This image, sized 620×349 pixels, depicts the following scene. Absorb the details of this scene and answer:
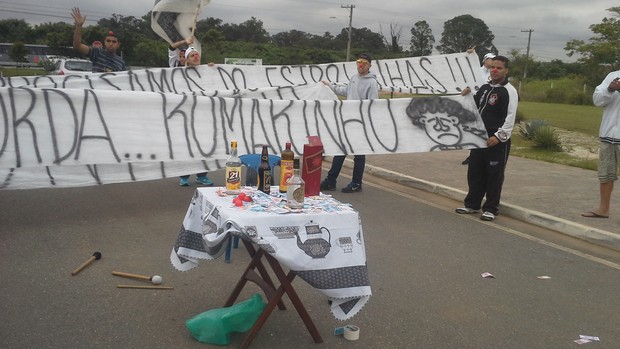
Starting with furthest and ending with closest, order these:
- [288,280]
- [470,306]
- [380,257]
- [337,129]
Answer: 1. [337,129]
2. [380,257]
3. [470,306]
4. [288,280]

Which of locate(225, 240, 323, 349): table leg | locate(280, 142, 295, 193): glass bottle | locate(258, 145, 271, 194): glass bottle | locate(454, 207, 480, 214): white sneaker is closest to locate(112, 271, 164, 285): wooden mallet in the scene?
locate(225, 240, 323, 349): table leg

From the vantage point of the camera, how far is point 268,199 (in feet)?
12.5

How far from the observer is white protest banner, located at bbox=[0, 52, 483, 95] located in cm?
794

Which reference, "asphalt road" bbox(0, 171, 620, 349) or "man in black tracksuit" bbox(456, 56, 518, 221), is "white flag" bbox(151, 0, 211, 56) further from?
"man in black tracksuit" bbox(456, 56, 518, 221)

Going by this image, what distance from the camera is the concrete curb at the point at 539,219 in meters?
6.33

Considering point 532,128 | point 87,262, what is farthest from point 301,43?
point 87,262

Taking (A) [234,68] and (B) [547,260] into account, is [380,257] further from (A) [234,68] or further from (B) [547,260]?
(A) [234,68]

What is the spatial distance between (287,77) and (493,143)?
3.84 meters

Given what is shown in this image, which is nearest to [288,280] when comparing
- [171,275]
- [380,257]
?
[171,275]

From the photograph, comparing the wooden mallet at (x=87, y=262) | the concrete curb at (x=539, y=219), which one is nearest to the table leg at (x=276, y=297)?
the wooden mallet at (x=87, y=262)

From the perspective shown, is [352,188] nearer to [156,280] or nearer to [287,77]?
[287,77]

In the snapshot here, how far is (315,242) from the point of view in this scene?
11.0 ft

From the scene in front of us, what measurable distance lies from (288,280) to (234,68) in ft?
20.4

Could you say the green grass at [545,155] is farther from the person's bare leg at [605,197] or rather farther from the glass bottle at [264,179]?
the glass bottle at [264,179]
